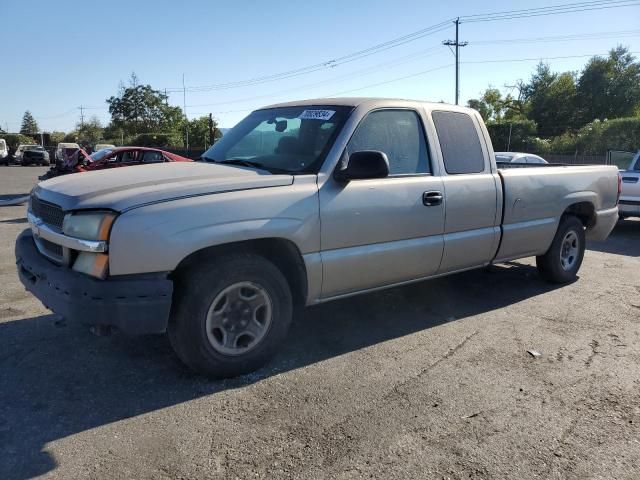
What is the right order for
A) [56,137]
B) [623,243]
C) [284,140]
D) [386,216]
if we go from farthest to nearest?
[56,137]
[623,243]
[284,140]
[386,216]

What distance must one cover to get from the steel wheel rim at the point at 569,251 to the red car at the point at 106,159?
11.2 metres

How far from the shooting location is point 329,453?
9.59ft

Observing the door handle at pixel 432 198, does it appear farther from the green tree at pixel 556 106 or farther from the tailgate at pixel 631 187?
the green tree at pixel 556 106

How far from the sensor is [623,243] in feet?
32.7

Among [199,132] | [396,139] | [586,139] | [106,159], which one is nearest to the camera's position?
[396,139]

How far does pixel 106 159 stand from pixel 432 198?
46.0ft

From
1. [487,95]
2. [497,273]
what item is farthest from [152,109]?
[497,273]

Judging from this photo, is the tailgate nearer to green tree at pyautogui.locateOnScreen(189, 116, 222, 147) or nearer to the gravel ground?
the gravel ground

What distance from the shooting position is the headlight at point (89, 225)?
10.5ft

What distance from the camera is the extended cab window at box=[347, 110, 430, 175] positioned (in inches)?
171

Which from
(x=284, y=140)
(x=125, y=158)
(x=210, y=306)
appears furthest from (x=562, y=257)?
(x=125, y=158)

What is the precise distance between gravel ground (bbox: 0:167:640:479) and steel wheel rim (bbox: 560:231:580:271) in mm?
1178

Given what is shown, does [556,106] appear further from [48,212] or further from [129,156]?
[48,212]

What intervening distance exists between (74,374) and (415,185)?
2921mm
